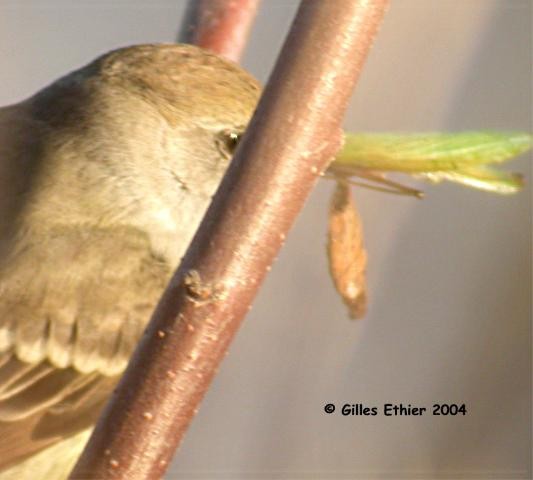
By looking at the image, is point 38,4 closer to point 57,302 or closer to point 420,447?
point 57,302

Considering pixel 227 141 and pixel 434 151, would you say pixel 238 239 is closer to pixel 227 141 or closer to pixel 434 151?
pixel 434 151

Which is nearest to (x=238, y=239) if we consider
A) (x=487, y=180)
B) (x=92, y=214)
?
(x=487, y=180)

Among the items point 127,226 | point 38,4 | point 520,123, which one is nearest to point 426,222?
point 520,123

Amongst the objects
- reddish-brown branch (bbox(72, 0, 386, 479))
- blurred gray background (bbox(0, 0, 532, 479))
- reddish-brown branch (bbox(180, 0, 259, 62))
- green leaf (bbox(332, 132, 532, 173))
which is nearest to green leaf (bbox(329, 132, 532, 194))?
green leaf (bbox(332, 132, 532, 173))

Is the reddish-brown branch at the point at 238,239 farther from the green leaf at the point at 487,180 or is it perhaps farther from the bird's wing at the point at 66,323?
the bird's wing at the point at 66,323

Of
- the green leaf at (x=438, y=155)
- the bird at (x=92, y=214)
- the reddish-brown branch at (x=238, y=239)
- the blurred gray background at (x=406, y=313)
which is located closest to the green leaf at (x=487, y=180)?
the green leaf at (x=438, y=155)
